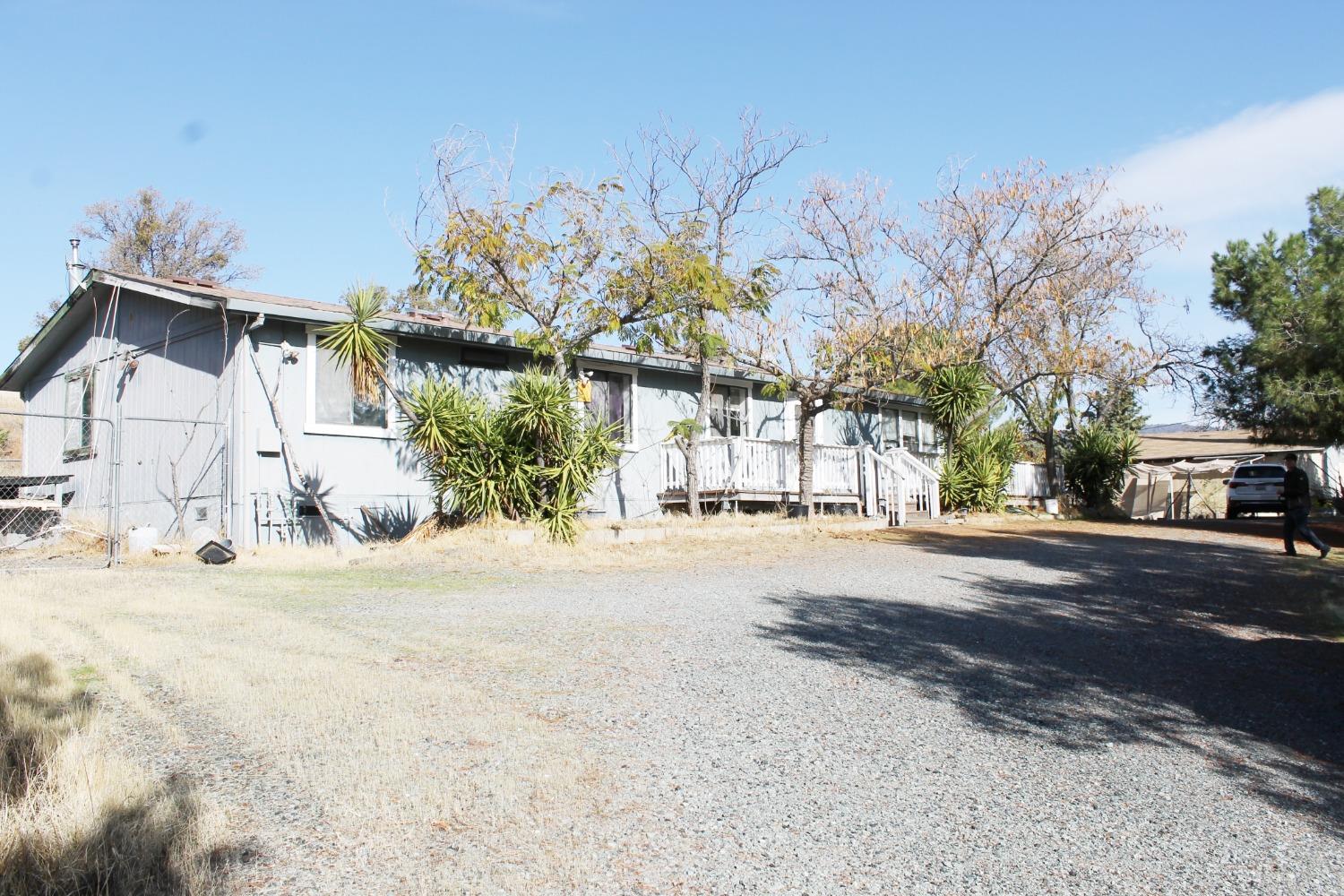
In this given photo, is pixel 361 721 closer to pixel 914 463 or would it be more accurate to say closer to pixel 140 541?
pixel 140 541

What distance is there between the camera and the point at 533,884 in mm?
3668

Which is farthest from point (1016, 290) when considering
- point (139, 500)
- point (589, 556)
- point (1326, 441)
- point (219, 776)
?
point (219, 776)

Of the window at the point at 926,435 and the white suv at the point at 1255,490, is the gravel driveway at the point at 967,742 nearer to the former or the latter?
the window at the point at 926,435

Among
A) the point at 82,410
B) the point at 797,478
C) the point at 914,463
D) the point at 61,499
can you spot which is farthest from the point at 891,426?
the point at 61,499

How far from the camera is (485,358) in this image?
17.2 metres

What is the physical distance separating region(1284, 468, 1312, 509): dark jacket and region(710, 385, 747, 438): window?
9945mm

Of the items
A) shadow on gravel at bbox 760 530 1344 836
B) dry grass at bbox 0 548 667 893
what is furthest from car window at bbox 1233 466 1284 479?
dry grass at bbox 0 548 667 893

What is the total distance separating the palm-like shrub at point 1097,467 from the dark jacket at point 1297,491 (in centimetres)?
1259

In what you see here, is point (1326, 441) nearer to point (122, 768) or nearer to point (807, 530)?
point (807, 530)

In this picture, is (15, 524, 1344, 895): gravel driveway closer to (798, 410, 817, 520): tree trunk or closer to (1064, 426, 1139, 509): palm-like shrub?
(798, 410, 817, 520): tree trunk

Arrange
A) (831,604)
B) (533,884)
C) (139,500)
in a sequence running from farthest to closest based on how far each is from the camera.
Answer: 1. (139,500)
2. (831,604)
3. (533,884)

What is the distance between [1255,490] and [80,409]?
28144mm

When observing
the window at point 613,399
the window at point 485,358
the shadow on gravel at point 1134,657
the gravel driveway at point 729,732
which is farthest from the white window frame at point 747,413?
the gravel driveway at point 729,732

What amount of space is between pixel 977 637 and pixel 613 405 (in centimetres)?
1158
